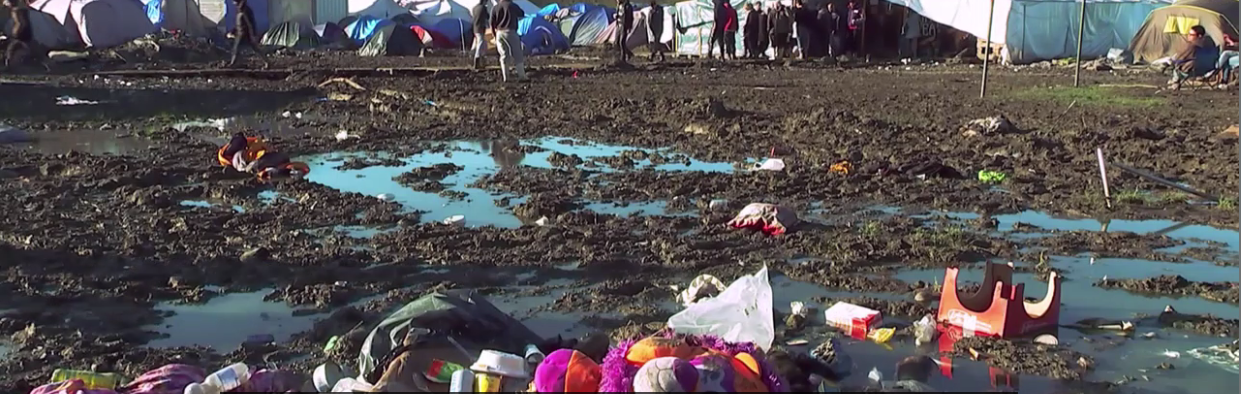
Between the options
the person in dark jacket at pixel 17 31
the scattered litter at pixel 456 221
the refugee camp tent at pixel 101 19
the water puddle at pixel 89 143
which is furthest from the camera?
the refugee camp tent at pixel 101 19

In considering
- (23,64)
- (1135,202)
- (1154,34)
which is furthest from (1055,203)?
(23,64)

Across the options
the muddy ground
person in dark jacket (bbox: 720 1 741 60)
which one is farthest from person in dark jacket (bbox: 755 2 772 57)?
the muddy ground

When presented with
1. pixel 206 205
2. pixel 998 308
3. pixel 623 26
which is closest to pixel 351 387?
pixel 998 308

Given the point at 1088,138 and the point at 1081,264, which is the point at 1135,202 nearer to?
the point at 1081,264

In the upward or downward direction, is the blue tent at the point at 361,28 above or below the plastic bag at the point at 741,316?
above

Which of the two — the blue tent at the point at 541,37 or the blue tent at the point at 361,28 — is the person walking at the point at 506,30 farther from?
the blue tent at the point at 361,28

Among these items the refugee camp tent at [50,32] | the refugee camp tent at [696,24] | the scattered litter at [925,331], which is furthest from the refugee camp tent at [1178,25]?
the refugee camp tent at [50,32]

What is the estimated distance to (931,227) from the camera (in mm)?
6871

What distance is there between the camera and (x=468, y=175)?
355 inches

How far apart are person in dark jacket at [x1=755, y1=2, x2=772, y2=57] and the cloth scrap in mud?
808 inches

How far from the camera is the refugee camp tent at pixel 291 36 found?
3444 centimetres

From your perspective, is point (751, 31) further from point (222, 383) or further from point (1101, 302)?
point (222, 383)

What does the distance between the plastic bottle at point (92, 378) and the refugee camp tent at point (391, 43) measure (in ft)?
92.9

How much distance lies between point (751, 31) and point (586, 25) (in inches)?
379
